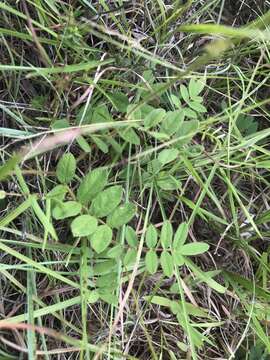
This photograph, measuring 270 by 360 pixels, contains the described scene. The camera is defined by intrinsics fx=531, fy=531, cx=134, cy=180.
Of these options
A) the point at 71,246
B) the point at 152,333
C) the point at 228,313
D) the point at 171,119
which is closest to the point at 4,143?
the point at 71,246

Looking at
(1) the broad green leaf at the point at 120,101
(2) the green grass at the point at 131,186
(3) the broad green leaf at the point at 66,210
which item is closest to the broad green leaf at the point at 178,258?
(2) the green grass at the point at 131,186

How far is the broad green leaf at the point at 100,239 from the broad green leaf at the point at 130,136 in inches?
7.7

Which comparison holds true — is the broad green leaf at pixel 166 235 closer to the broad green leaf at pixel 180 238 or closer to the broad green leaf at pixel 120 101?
the broad green leaf at pixel 180 238

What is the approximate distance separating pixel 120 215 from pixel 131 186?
11 cm

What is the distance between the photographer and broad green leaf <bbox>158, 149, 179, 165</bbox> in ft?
3.71

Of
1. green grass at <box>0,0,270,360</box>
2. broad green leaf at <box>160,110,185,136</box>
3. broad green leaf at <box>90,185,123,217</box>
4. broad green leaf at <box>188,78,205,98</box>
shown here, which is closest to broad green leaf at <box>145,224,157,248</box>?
green grass at <box>0,0,270,360</box>

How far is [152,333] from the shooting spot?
1258 millimetres

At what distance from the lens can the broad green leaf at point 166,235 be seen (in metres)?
1.13

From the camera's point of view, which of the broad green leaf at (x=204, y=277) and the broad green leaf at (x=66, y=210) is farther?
the broad green leaf at (x=204, y=277)

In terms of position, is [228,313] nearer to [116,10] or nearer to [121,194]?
[121,194]

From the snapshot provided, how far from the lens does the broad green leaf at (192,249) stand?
114cm

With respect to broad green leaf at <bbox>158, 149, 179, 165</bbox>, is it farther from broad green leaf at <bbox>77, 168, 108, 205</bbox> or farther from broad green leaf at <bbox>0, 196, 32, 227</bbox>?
broad green leaf at <bbox>0, 196, 32, 227</bbox>

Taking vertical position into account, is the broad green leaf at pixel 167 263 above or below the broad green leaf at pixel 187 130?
below

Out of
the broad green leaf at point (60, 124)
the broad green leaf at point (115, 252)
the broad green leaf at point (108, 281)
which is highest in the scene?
the broad green leaf at point (60, 124)
